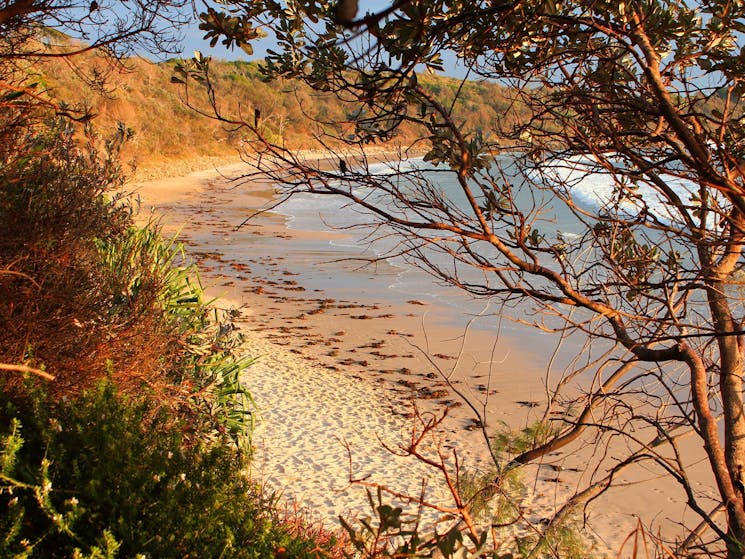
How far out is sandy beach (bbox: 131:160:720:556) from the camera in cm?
640

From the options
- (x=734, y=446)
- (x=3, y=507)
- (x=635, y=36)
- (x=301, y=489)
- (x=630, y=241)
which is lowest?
(x=301, y=489)

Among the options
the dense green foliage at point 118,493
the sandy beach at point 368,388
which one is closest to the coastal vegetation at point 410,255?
the dense green foliage at point 118,493

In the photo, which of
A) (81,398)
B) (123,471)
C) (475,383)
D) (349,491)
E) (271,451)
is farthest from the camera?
(475,383)

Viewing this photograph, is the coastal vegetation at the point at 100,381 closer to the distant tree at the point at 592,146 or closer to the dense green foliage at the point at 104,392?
the dense green foliage at the point at 104,392

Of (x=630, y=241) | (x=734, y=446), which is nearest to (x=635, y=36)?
(x=630, y=241)

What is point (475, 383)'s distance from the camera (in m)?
10.1

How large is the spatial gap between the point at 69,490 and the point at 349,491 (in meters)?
4.16

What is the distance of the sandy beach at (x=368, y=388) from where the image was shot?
21.0 feet

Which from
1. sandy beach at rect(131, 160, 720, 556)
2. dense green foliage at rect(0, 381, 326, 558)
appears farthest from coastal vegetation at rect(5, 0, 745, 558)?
sandy beach at rect(131, 160, 720, 556)

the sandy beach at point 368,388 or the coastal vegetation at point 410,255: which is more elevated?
the coastal vegetation at point 410,255

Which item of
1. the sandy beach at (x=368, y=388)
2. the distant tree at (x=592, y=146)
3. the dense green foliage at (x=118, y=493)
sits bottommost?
the sandy beach at (x=368, y=388)

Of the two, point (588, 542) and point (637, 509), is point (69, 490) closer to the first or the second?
point (588, 542)

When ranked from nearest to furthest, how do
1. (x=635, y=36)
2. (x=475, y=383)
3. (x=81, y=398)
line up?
(x=635, y=36), (x=81, y=398), (x=475, y=383)

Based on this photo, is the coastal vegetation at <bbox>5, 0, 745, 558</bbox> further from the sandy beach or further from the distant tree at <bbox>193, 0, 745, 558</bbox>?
the sandy beach
